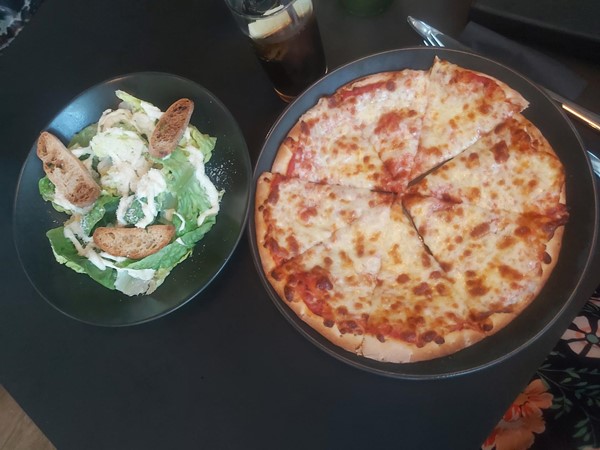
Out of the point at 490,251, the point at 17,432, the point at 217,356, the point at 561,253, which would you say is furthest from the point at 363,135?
the point at 17,432

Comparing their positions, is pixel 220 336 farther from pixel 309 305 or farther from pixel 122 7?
pixel 122 7

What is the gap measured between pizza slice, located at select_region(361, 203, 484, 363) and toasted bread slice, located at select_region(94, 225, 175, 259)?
0.62 m

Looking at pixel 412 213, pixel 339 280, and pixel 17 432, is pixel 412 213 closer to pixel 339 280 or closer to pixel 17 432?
pixel 339 280

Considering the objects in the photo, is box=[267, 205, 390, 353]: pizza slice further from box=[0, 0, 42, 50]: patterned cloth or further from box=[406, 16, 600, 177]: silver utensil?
box=[0, 0, 42, 50]: patterned cloth

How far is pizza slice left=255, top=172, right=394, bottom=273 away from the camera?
1.58 metres

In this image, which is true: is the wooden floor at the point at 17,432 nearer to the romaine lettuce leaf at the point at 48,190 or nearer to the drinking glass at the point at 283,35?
the romaine lettuce leaf at the point at 48,190

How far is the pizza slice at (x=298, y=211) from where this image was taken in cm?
158

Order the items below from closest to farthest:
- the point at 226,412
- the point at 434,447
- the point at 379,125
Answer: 1. the point at 434,447
2. the point at 226,412
3. the point at 379,125

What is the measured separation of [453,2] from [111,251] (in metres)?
1.39

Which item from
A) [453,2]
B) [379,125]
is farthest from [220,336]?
[453,2]

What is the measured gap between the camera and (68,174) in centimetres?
153

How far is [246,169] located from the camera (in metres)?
1.57

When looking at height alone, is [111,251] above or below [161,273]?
above

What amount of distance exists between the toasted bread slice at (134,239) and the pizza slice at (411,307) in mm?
622
